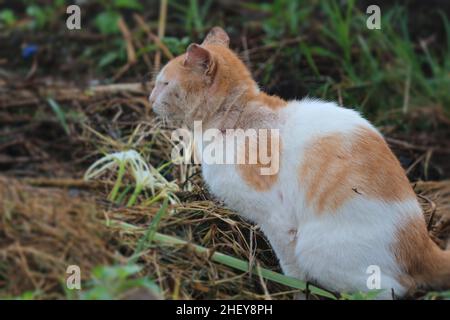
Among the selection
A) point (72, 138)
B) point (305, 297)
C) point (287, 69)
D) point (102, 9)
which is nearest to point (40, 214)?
point (72, 138)

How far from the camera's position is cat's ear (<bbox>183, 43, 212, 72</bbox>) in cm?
317

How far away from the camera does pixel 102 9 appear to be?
20.1 feet

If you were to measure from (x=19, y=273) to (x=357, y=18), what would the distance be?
125 inches

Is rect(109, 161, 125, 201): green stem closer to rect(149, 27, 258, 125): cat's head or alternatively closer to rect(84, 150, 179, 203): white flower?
rect(84, 150, 179, 203): white flower

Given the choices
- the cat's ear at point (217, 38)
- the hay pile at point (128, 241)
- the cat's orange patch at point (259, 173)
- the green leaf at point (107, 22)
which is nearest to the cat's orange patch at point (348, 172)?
the cat's orange patch at point (259, 173)

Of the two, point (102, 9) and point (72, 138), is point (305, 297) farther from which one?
point (102, 9)

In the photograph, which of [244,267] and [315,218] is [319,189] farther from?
[244,267]

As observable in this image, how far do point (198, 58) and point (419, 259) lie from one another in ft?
4.00

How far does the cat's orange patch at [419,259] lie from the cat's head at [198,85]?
0.92 m

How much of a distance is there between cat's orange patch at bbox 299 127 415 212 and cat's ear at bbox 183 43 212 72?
1.87 feet

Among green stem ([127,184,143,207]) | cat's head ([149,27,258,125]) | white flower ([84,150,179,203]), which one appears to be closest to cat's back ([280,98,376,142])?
cat's head ([149,27,258,125])

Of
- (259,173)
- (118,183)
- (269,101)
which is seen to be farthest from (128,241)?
(269,101)

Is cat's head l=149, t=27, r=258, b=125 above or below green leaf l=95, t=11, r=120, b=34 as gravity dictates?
below

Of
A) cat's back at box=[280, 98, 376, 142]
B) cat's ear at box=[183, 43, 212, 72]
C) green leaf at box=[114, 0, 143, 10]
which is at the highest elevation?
green leaf at box=[114, 0, 143, 10]
